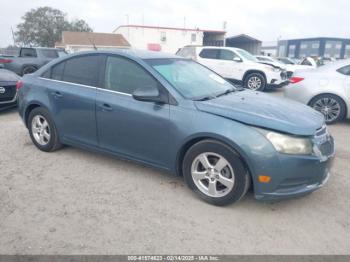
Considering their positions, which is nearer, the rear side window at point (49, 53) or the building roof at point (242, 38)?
the rear side window at point (49, 53)

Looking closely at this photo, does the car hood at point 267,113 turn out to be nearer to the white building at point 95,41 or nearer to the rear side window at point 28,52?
the rear side window at point 28,52

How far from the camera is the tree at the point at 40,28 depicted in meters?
59.3

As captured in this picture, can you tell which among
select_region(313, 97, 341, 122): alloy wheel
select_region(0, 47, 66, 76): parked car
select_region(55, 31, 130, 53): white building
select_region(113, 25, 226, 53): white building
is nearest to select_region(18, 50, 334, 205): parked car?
select_region(313, 97, 341, 122): alloy wheel

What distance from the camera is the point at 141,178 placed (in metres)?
3.84

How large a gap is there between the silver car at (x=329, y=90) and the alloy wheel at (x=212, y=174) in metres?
4.62

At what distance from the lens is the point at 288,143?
288 centimetres

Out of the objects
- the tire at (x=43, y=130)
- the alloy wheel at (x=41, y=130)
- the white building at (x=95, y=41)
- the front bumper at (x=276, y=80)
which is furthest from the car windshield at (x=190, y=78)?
the white building at (x=95, y=41)

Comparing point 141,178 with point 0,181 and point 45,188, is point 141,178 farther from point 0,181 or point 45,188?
point 0,181

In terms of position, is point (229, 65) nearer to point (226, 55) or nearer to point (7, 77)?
point (226, 55)

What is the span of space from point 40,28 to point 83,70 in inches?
2504

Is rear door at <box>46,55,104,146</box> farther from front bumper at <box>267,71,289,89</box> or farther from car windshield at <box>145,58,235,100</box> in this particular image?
front bumper at <box>267,71,289,89</box>

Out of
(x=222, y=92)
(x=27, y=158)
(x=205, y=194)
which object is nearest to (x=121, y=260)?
(x=205, y=194)

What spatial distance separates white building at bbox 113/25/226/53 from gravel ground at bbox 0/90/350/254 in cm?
3810

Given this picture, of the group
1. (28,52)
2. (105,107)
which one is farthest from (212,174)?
(28,52)
